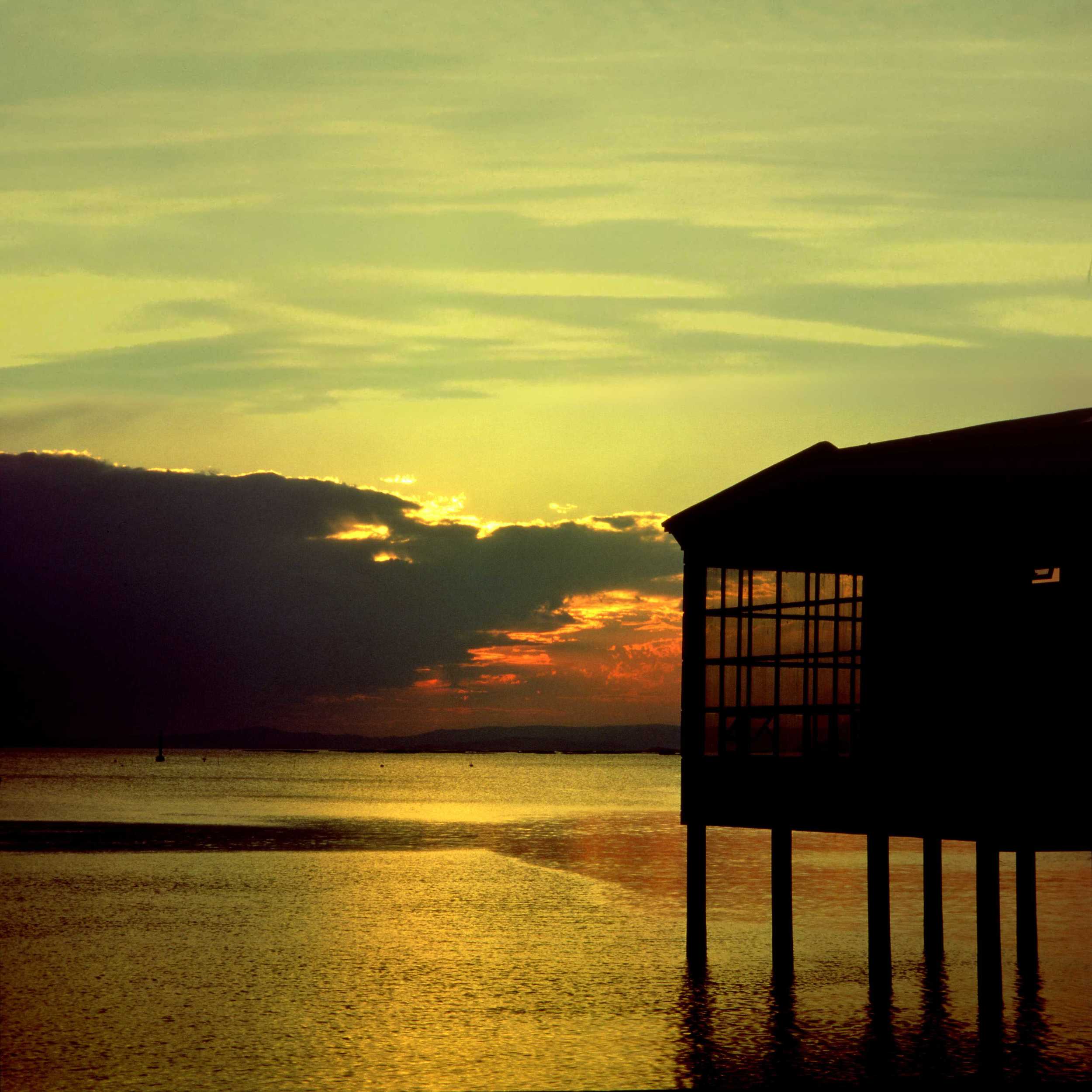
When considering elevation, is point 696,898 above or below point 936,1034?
above

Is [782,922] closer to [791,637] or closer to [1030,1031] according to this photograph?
[1030,1031]

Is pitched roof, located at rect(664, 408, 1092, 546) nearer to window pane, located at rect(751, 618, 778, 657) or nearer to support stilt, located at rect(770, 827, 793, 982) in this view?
window pane, located at rect(751, 618, 778, 657)

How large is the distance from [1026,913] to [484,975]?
9.30 metres

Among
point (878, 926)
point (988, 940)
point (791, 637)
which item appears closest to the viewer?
point (988, 940)

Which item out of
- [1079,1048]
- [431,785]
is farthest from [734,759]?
[431,785]

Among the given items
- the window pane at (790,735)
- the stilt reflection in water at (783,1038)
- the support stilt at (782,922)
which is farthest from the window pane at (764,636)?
the stilt reflection in water at (783,1038)

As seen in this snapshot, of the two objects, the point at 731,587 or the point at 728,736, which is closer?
the point at 728,736

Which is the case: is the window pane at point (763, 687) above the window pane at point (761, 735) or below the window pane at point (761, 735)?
above

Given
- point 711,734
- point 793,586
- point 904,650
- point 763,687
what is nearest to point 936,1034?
point 711,734

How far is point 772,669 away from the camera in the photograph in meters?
21.4

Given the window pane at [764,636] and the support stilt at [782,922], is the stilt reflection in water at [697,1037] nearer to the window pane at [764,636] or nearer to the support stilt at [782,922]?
the support stilt at [782,922]

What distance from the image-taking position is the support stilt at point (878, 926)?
71.3ft

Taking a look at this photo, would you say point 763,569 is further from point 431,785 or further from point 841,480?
point 431,785

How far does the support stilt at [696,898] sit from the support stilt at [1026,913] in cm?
524
